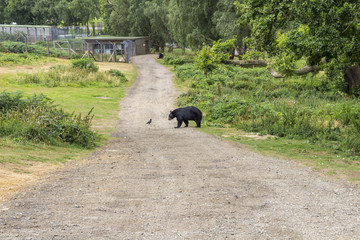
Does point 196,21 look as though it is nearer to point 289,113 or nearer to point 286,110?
point 286,110

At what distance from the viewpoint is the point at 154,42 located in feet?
267

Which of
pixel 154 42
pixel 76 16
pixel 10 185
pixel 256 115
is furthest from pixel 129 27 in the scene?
pixel 10 185

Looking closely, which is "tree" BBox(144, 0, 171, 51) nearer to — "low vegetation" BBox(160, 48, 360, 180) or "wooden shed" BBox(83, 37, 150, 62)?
"wooden shed" BBox(83, 37, 150, 62)

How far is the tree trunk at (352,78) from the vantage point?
26.9 meters

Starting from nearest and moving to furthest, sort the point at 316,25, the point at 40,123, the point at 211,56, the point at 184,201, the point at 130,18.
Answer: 1. the point at 184,201
2. the point at 40,123
3. the point at 316,25
4. the point at 211,56
5. the point at 130,18

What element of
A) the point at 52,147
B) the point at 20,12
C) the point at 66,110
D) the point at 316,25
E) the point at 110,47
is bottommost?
Result: the point at 66,110

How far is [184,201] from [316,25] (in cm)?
1009

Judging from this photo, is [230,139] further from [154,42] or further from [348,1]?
[154,42]

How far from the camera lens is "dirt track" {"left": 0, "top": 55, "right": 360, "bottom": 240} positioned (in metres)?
5.96

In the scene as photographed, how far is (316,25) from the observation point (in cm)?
1446

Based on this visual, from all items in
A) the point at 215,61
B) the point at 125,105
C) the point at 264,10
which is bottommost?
the point at 125,105

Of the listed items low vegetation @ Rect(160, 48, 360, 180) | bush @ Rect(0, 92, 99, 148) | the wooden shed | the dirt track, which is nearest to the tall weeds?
low vegetation @ Rect(160, 48, 360, 180)

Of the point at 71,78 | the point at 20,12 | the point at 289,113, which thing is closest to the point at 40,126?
the point at 289,113

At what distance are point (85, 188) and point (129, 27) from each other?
74645 mm
